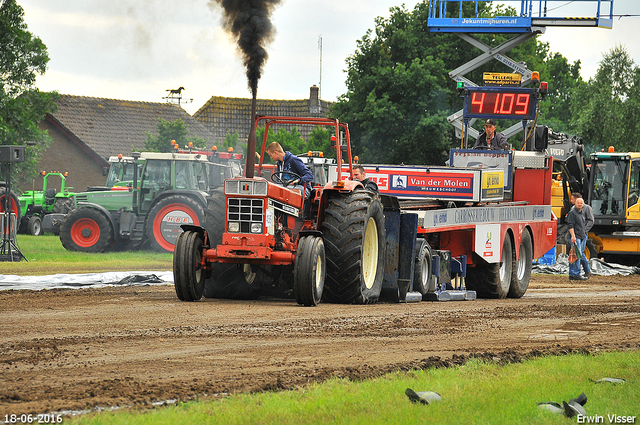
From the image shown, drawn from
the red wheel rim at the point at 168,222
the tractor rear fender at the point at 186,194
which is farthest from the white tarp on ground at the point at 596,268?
the red wheel rim at the point at 168,222

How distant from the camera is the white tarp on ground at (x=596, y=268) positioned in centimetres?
2195

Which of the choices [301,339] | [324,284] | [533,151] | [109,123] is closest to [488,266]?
[533,151]

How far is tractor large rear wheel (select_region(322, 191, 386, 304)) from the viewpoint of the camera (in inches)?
437

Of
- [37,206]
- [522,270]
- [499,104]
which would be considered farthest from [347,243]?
[37,206]

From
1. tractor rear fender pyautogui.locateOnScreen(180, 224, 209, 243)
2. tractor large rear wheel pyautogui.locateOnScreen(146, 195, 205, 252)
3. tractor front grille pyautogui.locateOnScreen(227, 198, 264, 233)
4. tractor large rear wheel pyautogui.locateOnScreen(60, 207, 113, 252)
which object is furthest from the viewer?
tractor large rear wheel pyautogui.locateOnScreen(60, 207, 113, 252)

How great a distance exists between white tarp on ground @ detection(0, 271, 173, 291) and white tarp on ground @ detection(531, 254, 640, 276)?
36.7 ft

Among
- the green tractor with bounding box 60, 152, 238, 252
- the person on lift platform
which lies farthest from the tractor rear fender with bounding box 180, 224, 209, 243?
the green tractor with bounding box 60, 152, 238, 252

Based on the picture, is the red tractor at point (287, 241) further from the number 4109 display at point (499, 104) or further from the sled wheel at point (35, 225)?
the sled wheel at point (35, 225)

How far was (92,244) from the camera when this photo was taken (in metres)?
23.2

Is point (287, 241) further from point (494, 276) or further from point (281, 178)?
point (494, 276)

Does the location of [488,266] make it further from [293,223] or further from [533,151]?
[293,223]

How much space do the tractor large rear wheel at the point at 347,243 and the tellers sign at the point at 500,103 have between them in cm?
640

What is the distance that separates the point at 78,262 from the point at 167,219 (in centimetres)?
314

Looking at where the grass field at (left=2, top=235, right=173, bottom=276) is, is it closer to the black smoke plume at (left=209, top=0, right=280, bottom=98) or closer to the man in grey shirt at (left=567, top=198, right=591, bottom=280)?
the black smoke plume at (left=209, top=0, right=280, bottom=98)
